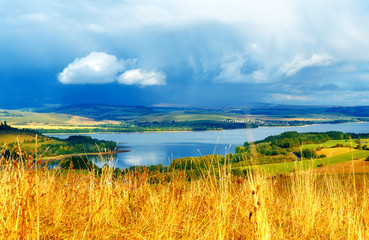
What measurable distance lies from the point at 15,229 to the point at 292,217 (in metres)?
4.33

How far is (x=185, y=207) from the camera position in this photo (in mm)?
6289

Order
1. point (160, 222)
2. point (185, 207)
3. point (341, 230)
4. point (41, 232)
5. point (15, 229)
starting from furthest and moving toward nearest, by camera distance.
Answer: point (185, 207) → point (341, 230) → point (160, 222) → point (41, 232) → point (15, 229)

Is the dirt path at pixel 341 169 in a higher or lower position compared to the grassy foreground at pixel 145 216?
lower

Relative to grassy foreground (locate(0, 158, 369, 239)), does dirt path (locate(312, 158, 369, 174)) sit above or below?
below

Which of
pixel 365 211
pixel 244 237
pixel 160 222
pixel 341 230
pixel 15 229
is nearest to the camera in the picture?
pixel 15 229

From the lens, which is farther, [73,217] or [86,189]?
[86,189]

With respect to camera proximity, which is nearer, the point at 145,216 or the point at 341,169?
the point at 145,216

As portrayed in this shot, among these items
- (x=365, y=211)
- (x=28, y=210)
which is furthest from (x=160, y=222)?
(x=365, y=211)

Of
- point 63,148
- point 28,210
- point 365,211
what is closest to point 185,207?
point 28,210

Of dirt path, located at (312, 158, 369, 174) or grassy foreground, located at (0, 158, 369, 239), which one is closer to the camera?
grassy foreground, located at (0, 158, 369, 239)

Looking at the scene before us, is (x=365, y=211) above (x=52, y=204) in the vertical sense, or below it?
below

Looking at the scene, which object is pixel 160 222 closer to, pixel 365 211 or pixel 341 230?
pixel 341 230

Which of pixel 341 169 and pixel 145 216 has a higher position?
pixel 145 216

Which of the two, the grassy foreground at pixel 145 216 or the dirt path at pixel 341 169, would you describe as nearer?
the grassy foreground at pixel 145 216
